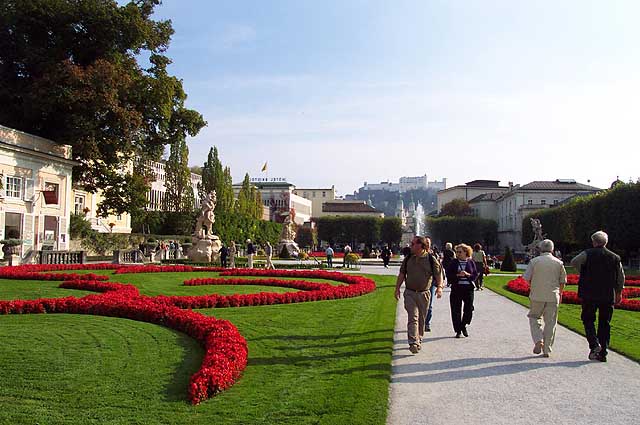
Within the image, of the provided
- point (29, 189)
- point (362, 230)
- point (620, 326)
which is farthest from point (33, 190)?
point (362, 230)

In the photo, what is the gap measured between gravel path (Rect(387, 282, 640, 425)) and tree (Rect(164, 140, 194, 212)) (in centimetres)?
5648

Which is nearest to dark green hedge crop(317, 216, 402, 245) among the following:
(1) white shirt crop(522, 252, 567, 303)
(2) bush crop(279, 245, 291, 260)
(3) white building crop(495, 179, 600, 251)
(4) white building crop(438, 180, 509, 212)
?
(3) white building crop(495, 179, 600, 251)

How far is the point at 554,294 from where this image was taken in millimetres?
9508

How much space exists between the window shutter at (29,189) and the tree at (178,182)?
28.6 m

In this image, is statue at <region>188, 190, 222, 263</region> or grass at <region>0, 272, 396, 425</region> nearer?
grass at <region>0, 272, 396, 425</region>

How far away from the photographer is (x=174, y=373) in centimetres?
768

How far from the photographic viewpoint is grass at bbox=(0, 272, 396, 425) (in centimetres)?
609

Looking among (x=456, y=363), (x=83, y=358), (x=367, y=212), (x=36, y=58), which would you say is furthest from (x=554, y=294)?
(x=367, y=212)

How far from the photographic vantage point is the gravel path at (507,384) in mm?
6285

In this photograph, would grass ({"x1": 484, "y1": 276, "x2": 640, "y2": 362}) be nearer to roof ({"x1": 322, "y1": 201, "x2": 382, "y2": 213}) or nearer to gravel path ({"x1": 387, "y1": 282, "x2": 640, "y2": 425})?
gravel path ({"x1": 387, "y1": 282, "x2": 640, "y2": 425})

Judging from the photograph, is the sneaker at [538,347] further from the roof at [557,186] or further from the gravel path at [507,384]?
the roof at [557,186]

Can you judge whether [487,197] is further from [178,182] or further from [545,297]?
[545,297]

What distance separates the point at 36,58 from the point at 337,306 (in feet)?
88.6

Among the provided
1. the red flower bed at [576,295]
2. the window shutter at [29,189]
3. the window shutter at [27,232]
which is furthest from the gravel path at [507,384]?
the window shutter at [29,189]
